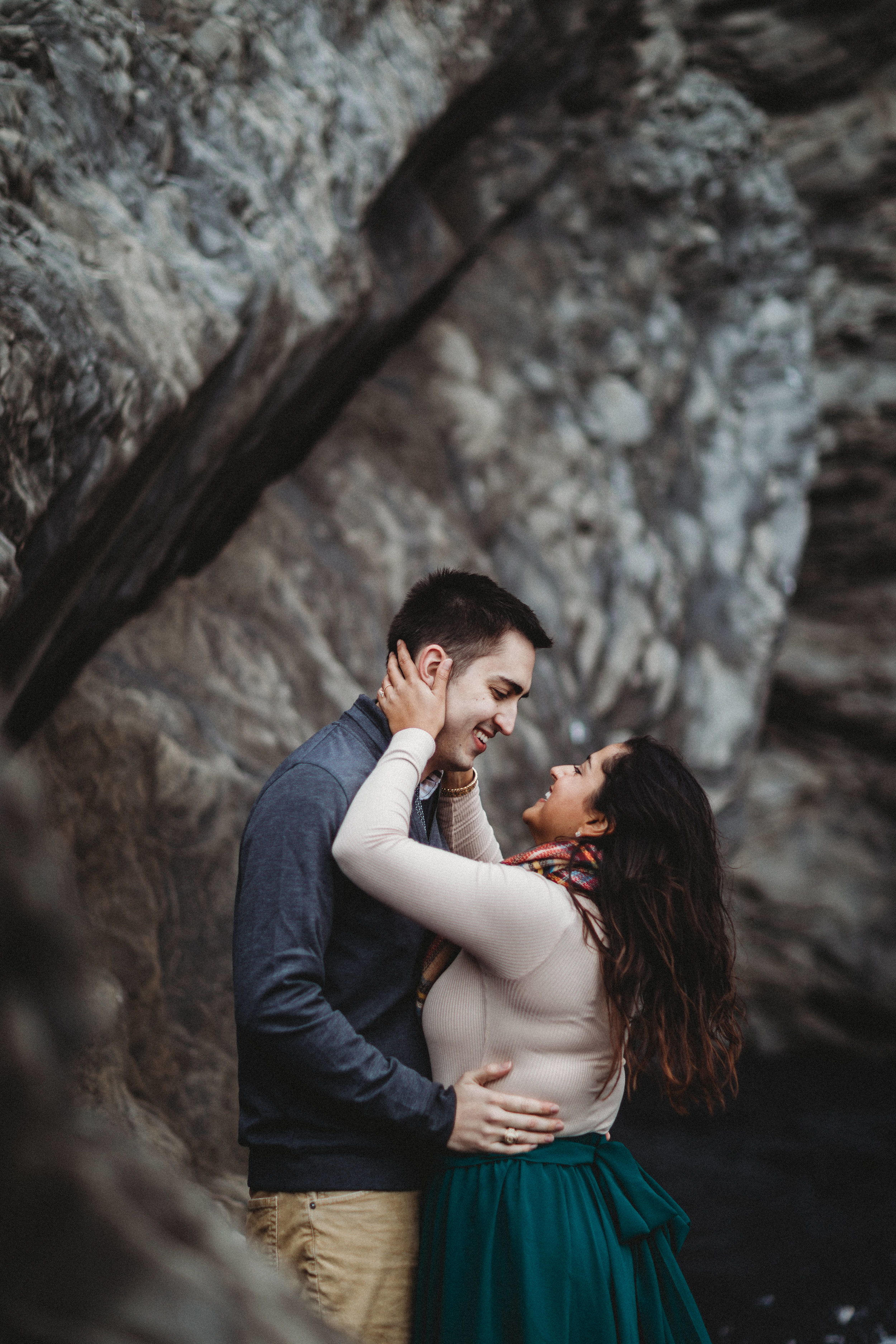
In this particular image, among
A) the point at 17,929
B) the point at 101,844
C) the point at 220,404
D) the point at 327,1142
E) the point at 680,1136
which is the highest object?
the point at 17,929

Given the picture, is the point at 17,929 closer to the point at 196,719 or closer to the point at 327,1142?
the point at 327,1142

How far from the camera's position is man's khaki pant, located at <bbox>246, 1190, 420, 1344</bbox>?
4.41ft

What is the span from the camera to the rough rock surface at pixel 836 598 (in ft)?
18.4

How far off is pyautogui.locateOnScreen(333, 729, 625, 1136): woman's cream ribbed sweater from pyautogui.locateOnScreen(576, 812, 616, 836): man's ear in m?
0.14

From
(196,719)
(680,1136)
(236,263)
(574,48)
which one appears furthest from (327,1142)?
(574,48)

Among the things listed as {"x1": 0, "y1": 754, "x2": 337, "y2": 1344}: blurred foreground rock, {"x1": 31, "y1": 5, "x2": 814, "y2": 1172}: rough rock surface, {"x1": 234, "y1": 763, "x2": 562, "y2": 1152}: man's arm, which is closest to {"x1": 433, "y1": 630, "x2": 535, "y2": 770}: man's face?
{"x1": 234, "y1": 763, "x2": 562, "y2": 1152}: man's arm

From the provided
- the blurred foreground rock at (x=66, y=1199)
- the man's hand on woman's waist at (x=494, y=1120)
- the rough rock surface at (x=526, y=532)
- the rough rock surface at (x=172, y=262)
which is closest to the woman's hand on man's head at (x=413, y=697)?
the man's hand on woman's waist at (x=494, y=1120)

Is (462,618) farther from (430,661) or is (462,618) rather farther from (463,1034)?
(463,1034)

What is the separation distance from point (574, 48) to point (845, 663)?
11.5 ft

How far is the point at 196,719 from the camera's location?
9.21 ft

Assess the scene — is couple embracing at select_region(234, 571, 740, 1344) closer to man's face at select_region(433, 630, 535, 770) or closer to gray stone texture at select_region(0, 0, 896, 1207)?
man's face at select_region(433, 630, 535, 770)

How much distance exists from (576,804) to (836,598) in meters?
5.03

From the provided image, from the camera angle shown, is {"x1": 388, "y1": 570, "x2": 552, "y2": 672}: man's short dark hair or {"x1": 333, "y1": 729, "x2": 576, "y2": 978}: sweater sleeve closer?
{"x1": 333, "y1": 729, "x2": 576, "y2": 978}: sweater sleeve

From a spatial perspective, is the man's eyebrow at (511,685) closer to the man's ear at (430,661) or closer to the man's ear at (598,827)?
the man's ear at (430,661)
